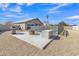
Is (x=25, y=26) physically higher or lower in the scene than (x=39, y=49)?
higher

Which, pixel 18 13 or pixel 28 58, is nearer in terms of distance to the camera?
pixel 28 58

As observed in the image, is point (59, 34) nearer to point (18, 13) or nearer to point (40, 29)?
point (40, 29)

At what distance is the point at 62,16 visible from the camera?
26.7 feet

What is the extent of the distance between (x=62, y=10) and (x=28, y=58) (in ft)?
10.5

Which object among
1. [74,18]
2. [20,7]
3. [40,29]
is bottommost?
[40,29]

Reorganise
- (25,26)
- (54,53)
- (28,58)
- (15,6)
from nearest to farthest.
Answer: (28,58) → (54,53) → (15,6) → (25,26)

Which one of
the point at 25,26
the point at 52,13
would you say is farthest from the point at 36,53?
the point at 25,26

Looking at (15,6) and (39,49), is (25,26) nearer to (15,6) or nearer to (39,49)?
(15,6)

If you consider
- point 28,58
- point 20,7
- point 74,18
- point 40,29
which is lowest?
point 28,58

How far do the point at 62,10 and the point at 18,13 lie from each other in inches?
85.9

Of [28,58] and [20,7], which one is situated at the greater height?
[20,7]

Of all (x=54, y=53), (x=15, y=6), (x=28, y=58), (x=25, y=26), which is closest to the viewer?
(x=28, y=58)

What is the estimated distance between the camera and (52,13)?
8.05 m

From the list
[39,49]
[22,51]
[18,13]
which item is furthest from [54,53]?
[18,13]
